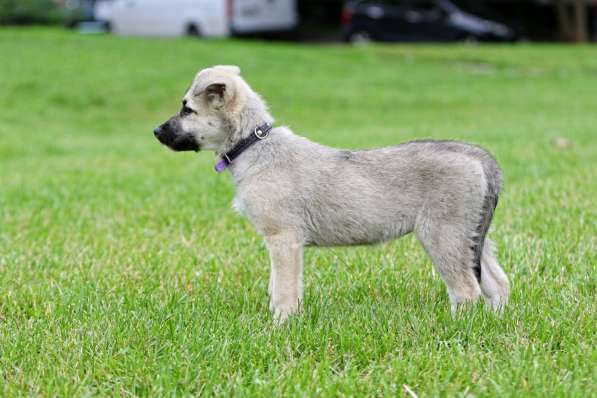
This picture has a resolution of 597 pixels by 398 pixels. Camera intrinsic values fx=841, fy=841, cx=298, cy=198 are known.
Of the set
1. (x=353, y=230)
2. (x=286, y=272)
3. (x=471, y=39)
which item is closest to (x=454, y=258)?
(x=353, y=230)

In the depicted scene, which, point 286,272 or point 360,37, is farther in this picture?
point 360,37

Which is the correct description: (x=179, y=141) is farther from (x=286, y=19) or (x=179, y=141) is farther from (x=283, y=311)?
(x=286, y=19)

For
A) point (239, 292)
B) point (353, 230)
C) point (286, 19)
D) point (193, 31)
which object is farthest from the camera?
point (286, 19)

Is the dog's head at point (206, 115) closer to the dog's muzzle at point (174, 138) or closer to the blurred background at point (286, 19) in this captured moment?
the dog's muzzle at point (174, 138)

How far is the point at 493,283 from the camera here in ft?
14.9

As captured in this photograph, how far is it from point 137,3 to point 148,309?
26.4 m

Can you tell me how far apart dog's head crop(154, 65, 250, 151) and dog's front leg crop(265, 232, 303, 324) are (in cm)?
67

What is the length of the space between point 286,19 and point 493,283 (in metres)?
26.9

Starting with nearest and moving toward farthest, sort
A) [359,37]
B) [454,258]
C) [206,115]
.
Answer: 1. [454,258]
2. [206,115]
3. [359,37]

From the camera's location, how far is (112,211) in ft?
24.5

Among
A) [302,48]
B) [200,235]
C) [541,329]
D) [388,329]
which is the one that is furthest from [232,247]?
[302,48]

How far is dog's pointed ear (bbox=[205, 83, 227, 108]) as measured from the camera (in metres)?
4.46

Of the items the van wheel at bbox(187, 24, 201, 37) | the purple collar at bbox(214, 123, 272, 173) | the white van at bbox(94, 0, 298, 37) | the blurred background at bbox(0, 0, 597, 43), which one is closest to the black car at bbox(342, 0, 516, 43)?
the blurred background at bbox(0, 0, 597, 43)

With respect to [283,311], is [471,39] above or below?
below
